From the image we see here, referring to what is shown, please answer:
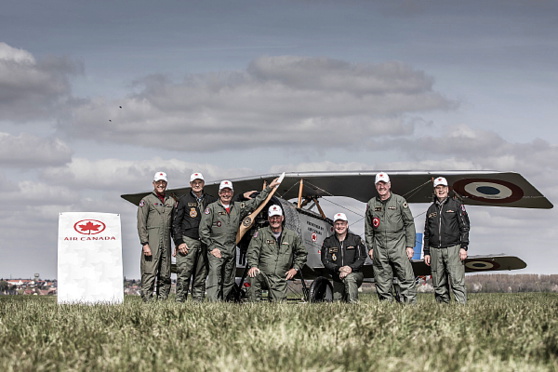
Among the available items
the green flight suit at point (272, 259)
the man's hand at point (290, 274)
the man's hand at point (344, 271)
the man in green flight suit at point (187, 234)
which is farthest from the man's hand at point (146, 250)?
the man's hand at point (344, 271)

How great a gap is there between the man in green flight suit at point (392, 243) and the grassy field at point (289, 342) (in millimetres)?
3609

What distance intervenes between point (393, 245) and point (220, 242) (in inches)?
103

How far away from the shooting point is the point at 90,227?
9.89 metres

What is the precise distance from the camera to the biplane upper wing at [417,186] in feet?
43.9

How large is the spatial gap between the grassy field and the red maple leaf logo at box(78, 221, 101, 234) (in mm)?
3974

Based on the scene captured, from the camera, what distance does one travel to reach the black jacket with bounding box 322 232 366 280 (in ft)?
35.6

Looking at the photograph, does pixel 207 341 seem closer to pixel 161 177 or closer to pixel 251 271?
pixel 251 271

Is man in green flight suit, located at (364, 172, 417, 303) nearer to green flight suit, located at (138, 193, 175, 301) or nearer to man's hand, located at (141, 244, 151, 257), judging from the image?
green flight suit, located at (138, 193, 175, 301)

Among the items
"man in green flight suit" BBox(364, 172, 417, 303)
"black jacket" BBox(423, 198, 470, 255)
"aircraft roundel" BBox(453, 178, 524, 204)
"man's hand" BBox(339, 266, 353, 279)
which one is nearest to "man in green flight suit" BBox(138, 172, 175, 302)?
"man's hand" BBox(339, 266, 353, 279)

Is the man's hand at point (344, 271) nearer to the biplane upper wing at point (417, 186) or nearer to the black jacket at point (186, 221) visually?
the black jacket at point (186, 221)

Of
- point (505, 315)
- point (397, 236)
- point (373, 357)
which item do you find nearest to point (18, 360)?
point (373, 357)

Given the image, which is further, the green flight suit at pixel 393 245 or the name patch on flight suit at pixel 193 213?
the name patch on flight suit at pixel 193 213

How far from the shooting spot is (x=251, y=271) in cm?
962

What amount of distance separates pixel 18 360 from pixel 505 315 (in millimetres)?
3844
